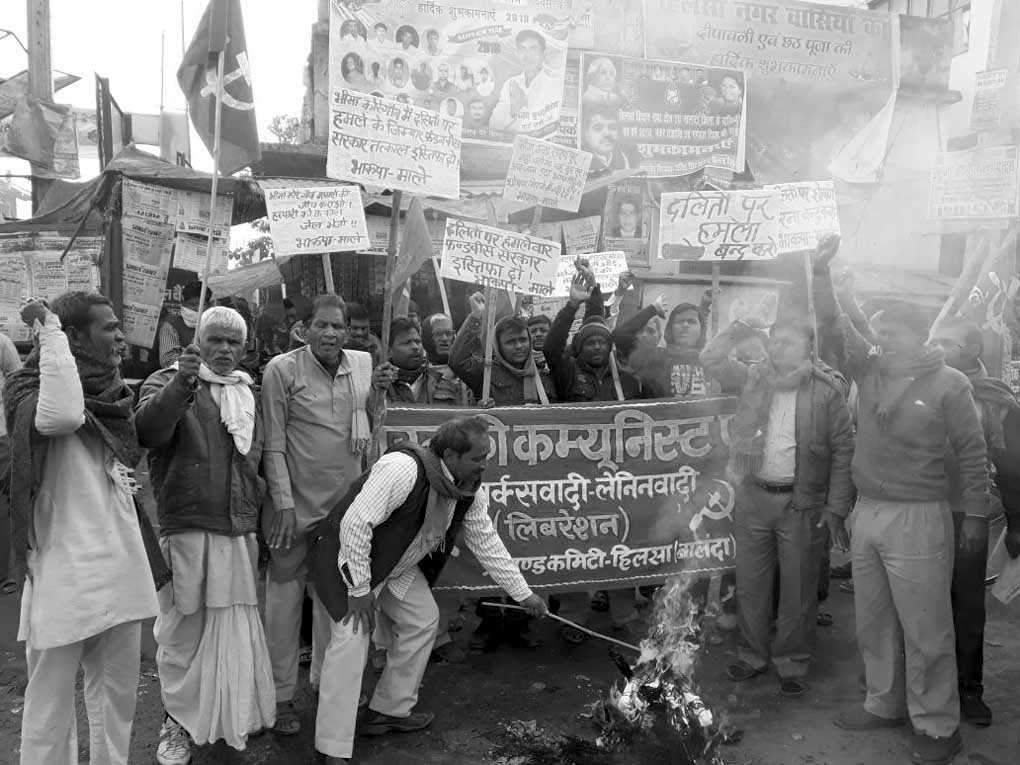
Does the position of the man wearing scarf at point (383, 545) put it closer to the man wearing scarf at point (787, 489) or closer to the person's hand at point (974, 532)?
the man wearing scarf at point (787, 489)

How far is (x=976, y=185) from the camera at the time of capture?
5.42 metres

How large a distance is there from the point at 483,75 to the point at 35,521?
22.3 feet

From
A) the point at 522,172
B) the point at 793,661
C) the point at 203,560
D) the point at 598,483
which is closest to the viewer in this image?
the point at 203,560

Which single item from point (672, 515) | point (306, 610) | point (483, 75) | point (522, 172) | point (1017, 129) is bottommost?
point (306, 610)

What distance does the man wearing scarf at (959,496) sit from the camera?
3803 mm

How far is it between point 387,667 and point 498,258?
8.12 ft

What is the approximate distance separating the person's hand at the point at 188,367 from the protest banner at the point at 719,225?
3.23 meters

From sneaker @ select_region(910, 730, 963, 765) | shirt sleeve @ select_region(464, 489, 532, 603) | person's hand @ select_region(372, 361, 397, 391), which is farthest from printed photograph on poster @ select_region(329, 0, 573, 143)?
sneaker @ select_region(910, 730, 963, 765)

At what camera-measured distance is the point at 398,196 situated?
15.5ft

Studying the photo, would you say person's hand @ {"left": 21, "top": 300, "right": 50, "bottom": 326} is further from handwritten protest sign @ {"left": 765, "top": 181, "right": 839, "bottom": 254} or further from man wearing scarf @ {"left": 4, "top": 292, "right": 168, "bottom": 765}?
handwritten protest sign @ {"left": 765, "top": 181, "right": 839, "bottom": 254}

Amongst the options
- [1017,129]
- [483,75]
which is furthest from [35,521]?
[1017,129]

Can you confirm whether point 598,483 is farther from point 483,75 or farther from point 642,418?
point 483,75

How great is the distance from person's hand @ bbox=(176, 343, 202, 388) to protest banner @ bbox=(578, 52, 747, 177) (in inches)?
250

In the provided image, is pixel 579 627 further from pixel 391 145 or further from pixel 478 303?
pixel 478 303
